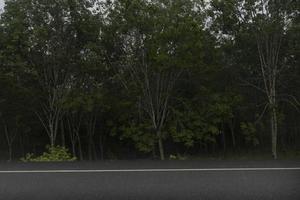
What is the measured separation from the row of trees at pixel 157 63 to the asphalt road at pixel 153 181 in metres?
9.73

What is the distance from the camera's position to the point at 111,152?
26000mm

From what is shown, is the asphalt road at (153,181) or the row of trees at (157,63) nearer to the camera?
the asphalt road at (153,181)

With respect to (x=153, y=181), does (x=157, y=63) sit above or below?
above

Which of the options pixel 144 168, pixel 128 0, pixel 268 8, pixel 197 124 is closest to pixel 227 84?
pixel 197 124

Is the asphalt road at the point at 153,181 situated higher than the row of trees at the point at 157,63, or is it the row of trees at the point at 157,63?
the row of trees at the point at 157,63

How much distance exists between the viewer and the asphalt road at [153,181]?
215 inches

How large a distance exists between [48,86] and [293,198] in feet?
48.7

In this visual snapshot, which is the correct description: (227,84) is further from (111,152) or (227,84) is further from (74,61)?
(111,152)

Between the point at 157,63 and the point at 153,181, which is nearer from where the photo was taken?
the point at 153,181

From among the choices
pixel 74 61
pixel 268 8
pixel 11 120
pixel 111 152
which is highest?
pixel 268 8

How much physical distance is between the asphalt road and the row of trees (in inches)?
383

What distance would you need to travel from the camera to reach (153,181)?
6.29 metres

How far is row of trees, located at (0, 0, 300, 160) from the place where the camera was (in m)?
17.2

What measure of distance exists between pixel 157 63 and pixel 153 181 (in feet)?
36.6
